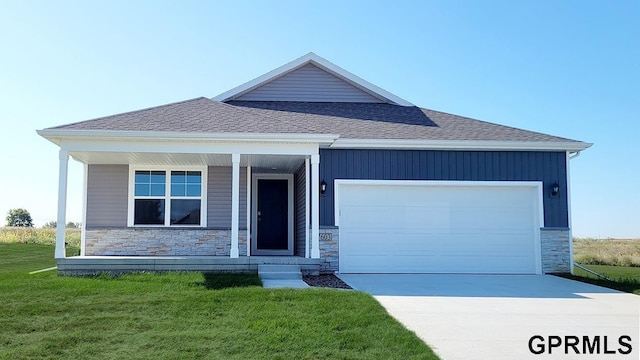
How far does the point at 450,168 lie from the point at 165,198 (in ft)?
22.7

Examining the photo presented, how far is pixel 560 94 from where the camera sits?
1598cm

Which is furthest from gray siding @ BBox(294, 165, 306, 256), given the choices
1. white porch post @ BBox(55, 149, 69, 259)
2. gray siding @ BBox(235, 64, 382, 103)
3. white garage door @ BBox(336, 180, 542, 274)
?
white porch post @ BBox(55, 149, 69, 259)

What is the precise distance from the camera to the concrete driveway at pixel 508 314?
5.39 meters

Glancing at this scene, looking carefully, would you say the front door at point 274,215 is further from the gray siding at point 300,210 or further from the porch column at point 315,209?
the porch column at point 315,209

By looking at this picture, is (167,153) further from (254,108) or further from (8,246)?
(8,246)

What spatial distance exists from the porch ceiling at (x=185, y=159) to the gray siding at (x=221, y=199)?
1.27 feet

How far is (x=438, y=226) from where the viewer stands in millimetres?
12344

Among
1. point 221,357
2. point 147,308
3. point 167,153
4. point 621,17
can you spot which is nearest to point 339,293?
point 147,308

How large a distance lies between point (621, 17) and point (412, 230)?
7.99 m

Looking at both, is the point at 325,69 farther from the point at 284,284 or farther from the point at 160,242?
the point at 284,284

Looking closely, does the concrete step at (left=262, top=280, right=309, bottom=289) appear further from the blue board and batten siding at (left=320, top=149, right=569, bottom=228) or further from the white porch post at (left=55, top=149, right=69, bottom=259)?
the white porch post at (left=55, top=149, right=69, bottom=259)

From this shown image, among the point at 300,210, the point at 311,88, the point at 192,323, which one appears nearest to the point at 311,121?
the point at 300,210

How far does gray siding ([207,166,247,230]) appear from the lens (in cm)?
1333

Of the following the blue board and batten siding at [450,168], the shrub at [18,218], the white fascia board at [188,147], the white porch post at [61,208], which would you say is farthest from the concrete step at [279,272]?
the shrub at [18,218]
